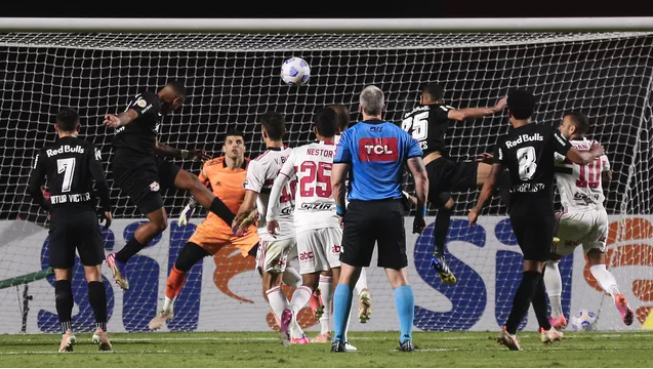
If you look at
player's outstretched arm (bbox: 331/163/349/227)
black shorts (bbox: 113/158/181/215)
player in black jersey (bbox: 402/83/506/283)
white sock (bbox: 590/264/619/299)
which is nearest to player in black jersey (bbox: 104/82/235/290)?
black shorts (bbox: 113/158/181/215)

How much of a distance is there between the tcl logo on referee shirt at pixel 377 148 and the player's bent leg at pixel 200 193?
3.29 metres

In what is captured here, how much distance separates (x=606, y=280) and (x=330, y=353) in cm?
345

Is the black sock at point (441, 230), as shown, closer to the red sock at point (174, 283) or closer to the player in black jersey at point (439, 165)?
the player in black jersey at point (439, 165)

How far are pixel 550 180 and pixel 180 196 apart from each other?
632cm

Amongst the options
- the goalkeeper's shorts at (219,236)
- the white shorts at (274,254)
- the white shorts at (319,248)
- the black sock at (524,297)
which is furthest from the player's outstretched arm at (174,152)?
the black sock at (524,297)

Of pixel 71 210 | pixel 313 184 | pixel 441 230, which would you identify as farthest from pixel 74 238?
pixel 441 230

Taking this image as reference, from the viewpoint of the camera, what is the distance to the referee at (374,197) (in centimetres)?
768

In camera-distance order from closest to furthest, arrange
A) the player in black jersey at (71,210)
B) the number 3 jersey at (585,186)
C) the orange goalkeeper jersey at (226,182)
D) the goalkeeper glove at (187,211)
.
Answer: the player in black jersey at (71,210)
the number 3 jersey at (585,186)
the goalkeeper glove at (187,211)
the orange goalkeeper jersey at (226,182)

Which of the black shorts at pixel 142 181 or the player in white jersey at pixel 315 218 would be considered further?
the black shorts at pixel 142 181

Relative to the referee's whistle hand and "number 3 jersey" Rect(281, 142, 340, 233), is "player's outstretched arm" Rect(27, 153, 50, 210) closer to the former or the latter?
"number 3 jersey" Rect(281, 142, 340, 233)

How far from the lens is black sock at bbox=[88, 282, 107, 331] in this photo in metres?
8.58

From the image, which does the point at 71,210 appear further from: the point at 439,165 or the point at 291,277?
the point at 439,165

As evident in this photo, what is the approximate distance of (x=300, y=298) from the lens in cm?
924

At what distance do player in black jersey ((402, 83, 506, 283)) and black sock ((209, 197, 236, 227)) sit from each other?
1944 millimetres
